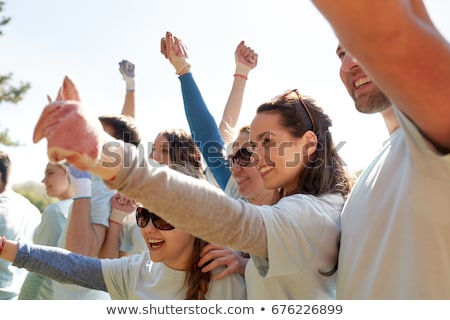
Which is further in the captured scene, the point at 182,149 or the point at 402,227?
the point at 182,149

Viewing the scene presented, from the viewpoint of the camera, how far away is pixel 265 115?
222 centimetres

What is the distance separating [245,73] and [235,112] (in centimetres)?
34

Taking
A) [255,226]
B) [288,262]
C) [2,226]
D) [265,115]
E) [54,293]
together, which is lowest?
[54,293]

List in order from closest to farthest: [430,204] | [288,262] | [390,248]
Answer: [430,204], [390,248], [288,262]

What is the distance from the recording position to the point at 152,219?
2.54 metres

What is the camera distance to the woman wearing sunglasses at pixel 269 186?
1.24 m

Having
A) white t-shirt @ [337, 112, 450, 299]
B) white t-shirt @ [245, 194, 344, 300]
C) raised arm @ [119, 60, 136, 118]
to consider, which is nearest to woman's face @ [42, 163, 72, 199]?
raised arm @ [119, 60, 136, 118]

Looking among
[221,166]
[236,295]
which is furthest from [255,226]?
[221,166]

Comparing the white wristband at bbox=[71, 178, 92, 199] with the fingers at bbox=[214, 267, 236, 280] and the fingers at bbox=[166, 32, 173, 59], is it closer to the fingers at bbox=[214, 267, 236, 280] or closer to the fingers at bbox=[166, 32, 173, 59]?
the fingers at bbox=[166, 32, 173, 59]

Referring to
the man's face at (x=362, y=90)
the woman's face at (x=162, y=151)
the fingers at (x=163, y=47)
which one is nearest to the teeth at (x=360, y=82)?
the man's face at (x=362, y=90)

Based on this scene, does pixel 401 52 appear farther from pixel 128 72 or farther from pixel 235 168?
pixel 128 72

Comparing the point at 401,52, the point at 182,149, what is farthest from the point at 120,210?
the point at 401,52

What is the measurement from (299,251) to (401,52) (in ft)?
2.63
